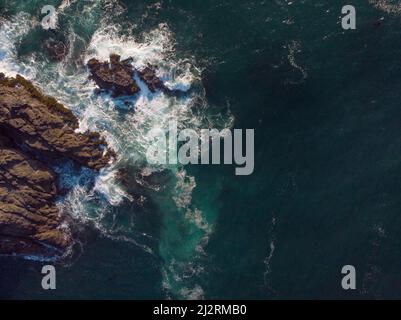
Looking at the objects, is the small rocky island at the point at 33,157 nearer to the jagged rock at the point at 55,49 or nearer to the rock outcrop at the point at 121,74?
the jagged rock at the point at 55,49

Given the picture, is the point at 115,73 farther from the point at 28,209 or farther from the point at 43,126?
the point at 28,209

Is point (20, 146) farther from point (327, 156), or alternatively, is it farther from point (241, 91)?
point (327, 156)

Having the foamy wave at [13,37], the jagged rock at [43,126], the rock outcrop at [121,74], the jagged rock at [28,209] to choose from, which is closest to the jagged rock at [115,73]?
the rock outcrop at [121,74]

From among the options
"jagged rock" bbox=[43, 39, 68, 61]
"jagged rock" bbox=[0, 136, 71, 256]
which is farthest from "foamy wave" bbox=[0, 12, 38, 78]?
"jagged rock" bbox=[0, 136, 71, 256]

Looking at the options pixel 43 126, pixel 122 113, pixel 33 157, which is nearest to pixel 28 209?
pixel 33 157
